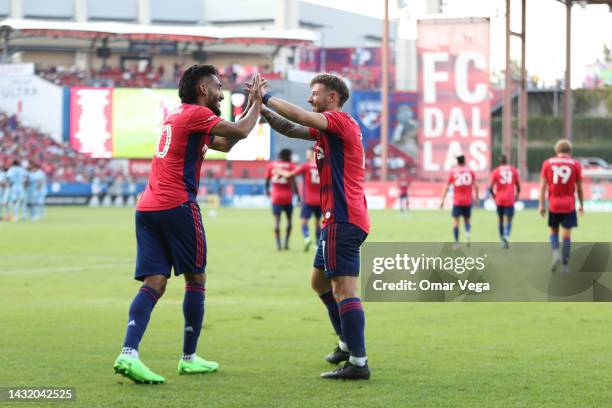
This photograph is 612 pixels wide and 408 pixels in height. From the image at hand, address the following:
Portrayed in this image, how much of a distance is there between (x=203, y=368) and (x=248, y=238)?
67.7ft

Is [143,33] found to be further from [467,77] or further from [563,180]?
[563,180]

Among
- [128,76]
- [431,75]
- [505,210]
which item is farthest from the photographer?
[128,76]

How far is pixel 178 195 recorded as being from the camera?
25.7 ft

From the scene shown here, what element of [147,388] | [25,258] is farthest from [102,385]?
[25,258]

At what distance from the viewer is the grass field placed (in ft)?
23.9

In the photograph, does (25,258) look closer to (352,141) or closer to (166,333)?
(166,333)

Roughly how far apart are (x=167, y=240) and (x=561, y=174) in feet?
34.2

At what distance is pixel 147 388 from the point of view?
7484 millimetres

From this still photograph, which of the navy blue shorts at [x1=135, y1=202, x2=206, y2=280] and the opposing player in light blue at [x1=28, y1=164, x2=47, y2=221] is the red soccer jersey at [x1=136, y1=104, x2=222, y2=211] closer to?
the navy blue shorts at [x1=135, y1=202, x2=206, y2=280]

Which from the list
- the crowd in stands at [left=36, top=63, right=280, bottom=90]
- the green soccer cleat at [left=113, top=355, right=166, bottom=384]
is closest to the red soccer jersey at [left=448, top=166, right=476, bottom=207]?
the green soccer cleat at [left=113, top=355, right=166, bottom=384]

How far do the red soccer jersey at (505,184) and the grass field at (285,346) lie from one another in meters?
8.49

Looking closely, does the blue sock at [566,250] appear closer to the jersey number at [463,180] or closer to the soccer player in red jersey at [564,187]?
the soccer player in red jersey at [564,187]

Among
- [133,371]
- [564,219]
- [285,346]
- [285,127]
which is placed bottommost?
[285,346]

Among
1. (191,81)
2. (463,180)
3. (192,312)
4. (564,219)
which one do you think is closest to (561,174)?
(564,219)
